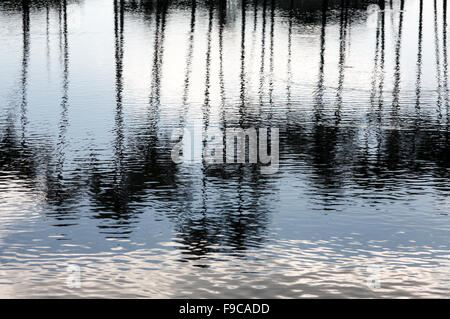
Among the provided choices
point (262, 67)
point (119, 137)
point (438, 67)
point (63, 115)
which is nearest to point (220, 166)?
point (119, 137)

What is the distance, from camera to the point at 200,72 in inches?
2000

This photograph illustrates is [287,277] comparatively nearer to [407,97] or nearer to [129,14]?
[407,97]

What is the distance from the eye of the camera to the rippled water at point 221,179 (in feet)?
54.2

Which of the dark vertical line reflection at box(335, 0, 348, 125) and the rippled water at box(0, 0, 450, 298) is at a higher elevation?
the dark vertical line reflection at box(335, 0, 348, 125)

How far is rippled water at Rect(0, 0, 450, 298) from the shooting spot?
1652 cm

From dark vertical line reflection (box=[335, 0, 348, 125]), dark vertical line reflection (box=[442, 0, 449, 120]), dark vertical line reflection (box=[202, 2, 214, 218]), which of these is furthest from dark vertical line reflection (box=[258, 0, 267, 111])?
dark vertical line reflection (box=[442, 0, 449, 120])

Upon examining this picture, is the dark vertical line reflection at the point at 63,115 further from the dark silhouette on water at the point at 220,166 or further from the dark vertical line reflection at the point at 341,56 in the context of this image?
the dark vertical line reflection at the point at 341,56

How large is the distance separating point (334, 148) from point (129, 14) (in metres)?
73.2

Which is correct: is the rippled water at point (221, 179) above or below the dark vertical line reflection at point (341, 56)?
below

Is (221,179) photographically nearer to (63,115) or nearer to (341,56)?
(63,115)

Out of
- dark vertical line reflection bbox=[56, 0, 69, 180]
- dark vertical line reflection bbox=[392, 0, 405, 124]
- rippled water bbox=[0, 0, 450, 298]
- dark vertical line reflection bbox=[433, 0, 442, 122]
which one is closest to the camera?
rippled water bbox=[0, 0, 450, 298]

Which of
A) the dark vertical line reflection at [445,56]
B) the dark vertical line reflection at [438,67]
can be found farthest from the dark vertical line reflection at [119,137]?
the dark vertical line reflection at [445,56]

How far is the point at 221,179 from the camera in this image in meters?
24.7

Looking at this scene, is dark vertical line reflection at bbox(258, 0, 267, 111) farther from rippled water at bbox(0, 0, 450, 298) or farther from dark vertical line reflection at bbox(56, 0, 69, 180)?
dark vertical line reflection at bbox(56, 0, 69, 180)
